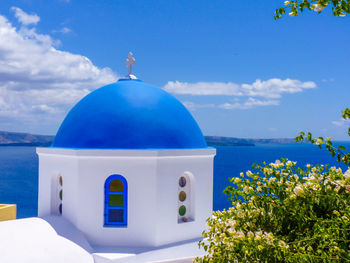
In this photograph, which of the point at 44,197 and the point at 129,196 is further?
the point at 44,197

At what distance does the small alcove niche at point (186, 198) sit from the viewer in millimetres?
9336

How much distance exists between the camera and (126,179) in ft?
27.6

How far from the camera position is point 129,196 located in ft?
27.5

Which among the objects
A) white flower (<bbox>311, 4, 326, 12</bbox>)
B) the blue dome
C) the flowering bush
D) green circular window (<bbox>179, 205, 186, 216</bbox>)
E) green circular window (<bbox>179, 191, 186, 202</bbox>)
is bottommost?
green circular window (<bbox>179, 205, 186, 216</bbox>)

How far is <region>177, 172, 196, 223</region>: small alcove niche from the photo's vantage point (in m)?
9.34

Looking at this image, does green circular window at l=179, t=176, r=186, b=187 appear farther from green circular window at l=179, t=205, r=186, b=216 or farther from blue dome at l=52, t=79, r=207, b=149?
blue dome at l=52, t=79, r=207, b=149

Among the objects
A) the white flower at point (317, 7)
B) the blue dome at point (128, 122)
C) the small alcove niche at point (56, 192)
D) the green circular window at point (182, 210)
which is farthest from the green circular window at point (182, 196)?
the white flower at point (317, 7)

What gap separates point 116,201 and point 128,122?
198 cm

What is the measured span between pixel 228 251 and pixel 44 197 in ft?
22.4

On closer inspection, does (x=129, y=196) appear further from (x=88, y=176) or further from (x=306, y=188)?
(x=306, y=188)

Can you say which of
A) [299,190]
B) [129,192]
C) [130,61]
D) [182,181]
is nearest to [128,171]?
[129,192]

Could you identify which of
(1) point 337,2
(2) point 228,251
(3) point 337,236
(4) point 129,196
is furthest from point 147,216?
(1) point 337,2

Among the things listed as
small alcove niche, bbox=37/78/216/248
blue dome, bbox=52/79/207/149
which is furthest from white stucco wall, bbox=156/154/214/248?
blue dome, bbox=52/79/207/149

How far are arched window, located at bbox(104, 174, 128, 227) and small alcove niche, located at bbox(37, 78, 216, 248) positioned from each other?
2 cm
